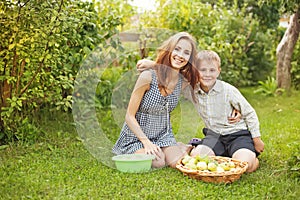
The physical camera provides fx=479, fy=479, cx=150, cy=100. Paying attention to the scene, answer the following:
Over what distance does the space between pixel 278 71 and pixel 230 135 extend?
3.52 m

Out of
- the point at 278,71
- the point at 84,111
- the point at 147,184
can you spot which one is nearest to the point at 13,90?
the point at 84,111

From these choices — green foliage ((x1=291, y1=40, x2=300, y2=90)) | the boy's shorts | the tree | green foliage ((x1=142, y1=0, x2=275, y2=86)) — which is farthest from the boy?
green foliage ((x1=291, y1=40, x2=300, y2=90))

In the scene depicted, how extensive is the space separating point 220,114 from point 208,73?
1.01ft

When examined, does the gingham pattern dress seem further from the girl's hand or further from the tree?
the tree

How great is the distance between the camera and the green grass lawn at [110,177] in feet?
9.13

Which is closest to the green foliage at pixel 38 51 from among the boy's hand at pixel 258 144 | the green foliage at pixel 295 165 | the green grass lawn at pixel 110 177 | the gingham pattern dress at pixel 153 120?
the green grass lawn at pixel 110 177

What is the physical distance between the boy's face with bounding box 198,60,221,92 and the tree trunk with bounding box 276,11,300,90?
3.33 metres

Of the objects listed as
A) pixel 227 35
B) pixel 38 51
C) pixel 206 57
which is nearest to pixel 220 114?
pixel 206 57

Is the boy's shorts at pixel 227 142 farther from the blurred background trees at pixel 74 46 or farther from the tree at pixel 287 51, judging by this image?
the tree at pixel 287 51

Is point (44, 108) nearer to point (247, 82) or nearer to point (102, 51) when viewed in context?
point (102, 51)

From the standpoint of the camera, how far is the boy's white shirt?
11.1ft

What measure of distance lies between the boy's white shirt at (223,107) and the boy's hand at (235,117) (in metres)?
0.02

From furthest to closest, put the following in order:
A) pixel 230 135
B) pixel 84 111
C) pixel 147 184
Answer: pixel 84 111, pixel 230 135, pixel 147 184

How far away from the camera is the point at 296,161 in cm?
304
